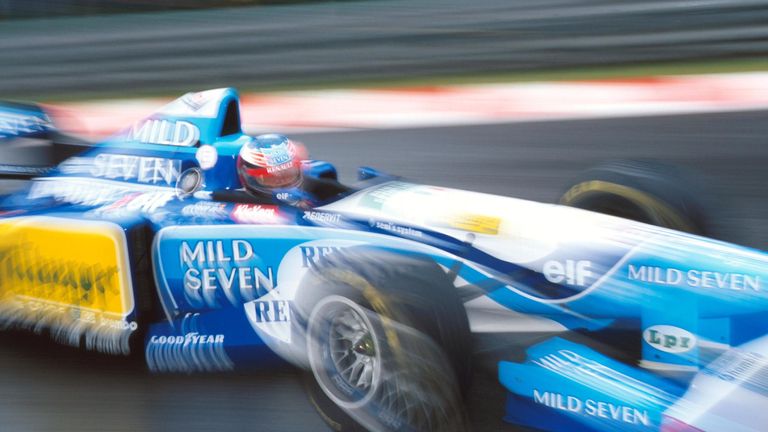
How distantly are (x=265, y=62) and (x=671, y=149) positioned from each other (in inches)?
161

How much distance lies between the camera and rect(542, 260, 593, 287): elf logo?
10.1 feet

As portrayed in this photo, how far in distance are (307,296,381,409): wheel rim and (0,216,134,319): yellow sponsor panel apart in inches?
36.2

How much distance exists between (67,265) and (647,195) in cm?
224

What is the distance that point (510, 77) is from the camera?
349 inches

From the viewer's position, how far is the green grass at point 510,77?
337 inches

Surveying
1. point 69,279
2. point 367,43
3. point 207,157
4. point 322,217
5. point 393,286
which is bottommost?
point 69,279

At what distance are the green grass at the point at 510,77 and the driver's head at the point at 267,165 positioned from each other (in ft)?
16.6

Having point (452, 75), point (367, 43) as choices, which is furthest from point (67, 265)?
point (367, 43)

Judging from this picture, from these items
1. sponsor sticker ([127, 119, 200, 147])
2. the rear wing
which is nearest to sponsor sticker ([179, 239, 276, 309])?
sponsor sticker ([127, 119, 200, 147])

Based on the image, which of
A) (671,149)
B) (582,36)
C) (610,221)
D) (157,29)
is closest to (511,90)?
(582,36)

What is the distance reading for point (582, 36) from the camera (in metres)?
8.94

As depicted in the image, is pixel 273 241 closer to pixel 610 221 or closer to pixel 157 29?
pixel 610 221

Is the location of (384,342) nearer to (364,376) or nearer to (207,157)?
(364,376)

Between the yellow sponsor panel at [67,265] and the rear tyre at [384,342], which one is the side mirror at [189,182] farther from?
the rear tyre at [384,342]
